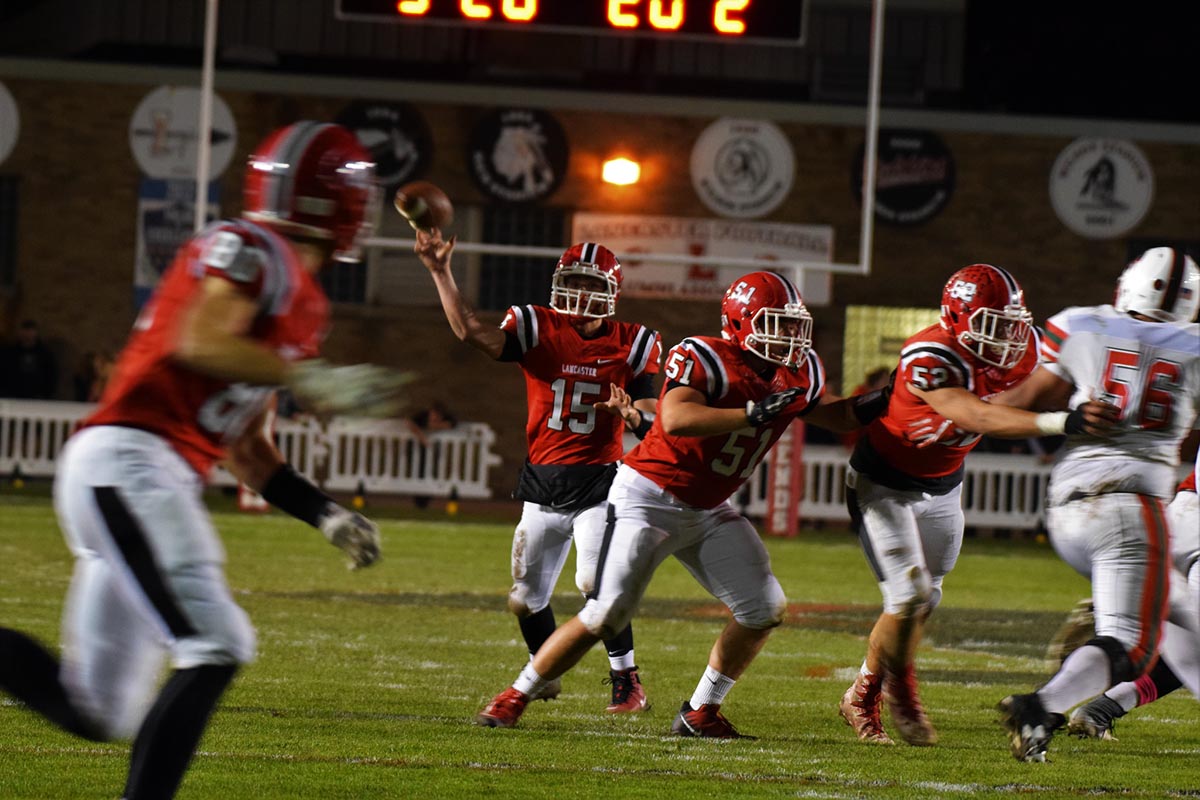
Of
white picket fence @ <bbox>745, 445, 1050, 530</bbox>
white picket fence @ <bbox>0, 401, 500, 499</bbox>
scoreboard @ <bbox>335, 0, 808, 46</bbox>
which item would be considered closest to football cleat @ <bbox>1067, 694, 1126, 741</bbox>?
scoreboard @ <bbox>335, 0, 808, 46</bbox>

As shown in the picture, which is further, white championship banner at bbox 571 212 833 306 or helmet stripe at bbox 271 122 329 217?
white championship banner at bbox 571 212 833 306

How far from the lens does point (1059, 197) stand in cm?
2080

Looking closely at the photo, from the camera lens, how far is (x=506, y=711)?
5.84 m

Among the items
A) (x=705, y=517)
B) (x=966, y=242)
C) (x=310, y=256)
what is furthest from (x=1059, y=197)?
(x=310, y=256)

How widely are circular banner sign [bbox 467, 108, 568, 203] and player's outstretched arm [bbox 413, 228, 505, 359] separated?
13631 mm

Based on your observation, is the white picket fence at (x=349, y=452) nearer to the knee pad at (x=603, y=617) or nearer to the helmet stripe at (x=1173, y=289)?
the knee pad at (x=603, y=617)

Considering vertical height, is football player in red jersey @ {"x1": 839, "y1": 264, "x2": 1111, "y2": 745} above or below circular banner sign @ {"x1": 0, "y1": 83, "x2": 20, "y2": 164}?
below

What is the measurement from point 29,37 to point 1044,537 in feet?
52.9

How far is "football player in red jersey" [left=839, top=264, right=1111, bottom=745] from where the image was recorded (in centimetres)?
580

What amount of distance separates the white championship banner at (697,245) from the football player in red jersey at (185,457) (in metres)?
16.6

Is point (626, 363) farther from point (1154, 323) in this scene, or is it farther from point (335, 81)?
point (335, 81)

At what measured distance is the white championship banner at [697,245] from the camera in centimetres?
2048

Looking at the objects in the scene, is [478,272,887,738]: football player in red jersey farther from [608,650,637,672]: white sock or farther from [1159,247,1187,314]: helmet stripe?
[1159,247,1187,314]: helmet stripe

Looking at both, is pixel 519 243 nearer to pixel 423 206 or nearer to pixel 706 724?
pixel 423 206
